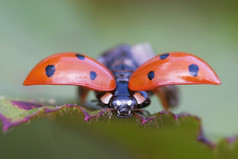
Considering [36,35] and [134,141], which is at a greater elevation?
[36,35]

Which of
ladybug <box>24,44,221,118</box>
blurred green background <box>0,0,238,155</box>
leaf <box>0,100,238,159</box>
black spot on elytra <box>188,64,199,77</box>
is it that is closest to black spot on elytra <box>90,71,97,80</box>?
ladybug <box>24,44,221,118</box>

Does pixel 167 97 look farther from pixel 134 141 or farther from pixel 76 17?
pixel 76 17

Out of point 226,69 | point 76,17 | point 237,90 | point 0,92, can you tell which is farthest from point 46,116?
point 76,17

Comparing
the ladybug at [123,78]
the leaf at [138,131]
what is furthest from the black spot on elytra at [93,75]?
the leaf at [138,131]

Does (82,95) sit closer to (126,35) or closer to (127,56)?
(127,56)

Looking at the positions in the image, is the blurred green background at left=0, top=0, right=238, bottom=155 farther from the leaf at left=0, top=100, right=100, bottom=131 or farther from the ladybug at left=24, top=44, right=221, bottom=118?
the leaf at left=0, top=100, right=100, bottom=131

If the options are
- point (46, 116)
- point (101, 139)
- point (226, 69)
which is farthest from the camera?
point (226, 69)

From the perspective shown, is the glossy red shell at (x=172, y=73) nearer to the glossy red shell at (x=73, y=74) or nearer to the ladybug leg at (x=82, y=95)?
the glossy red shell at (x=73, y=74)

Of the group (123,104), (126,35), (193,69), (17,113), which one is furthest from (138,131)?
(126,35)
